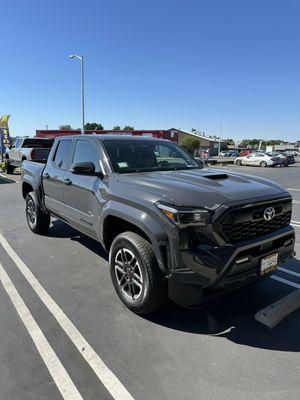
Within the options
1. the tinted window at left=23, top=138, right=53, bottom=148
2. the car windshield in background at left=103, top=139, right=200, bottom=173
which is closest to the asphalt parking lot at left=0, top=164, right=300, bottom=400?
the car windshield in background at left=103, top=139, right=200, bottom=173

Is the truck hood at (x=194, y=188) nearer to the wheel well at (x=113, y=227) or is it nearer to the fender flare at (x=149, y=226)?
the fender flare at (x=149, y=226)

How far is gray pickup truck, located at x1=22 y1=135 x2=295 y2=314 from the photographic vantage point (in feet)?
9.59

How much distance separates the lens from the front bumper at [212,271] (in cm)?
286

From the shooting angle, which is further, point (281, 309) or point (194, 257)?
point (281, 309)

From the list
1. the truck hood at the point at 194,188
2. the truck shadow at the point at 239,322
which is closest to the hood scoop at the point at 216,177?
the truck hood at the point at 194,188

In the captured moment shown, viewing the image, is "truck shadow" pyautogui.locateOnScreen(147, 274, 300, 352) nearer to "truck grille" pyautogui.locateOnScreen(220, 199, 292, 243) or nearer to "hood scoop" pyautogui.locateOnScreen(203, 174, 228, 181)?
"truck grille" pyautogui.locateOnScreen(220, 199, 292, 243)

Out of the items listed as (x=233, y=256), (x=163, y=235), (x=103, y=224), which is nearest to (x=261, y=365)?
(x=233, y=256)

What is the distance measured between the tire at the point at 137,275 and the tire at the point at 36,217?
311 centimetres

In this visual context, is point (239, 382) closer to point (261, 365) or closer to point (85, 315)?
point (261, 365)

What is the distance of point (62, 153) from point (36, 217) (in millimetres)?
1698

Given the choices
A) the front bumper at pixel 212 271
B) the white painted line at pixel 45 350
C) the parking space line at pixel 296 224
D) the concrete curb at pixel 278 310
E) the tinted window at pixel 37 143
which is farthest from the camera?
the tinted window at pixel 37 143

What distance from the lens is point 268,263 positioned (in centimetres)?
327

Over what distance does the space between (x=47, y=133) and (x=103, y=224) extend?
47.5 m

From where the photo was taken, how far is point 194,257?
2871 millimetres
